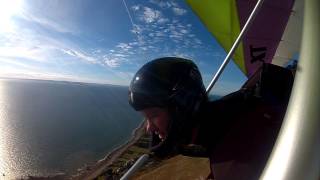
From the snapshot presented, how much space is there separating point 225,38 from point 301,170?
18.8 feet

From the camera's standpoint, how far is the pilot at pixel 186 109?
1.52m

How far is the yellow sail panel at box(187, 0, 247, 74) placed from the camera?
17.5ft

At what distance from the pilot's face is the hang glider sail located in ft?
12.4

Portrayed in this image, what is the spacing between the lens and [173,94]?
1.72m

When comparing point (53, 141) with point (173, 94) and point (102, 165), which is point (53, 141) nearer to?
Answer: point (102, 165)

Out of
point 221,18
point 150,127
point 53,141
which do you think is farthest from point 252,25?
point 53,141

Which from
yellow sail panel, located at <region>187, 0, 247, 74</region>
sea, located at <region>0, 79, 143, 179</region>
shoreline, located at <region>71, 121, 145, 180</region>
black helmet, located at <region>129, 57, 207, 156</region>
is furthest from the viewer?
sea, located at <region>0, 79, 143, 179</region>

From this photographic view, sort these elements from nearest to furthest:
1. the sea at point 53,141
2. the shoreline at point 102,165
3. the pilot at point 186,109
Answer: the pilot at point 186,109, the shoreline at point 102,165, the sea at point 53,141

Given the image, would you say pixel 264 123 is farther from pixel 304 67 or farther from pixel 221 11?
pixel 221 11

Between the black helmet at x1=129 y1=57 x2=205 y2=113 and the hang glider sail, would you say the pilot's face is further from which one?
the hang glider sail

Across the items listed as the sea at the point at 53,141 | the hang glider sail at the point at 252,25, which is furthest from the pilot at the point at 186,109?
the sea at the point at 53,141

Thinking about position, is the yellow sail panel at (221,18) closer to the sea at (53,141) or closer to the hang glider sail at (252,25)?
the hang glider sail at (252,25)

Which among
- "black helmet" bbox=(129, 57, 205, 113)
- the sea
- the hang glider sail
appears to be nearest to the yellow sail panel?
the hang glider sail

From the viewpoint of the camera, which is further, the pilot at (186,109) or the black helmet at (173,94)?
the black helmet at (173,94)
